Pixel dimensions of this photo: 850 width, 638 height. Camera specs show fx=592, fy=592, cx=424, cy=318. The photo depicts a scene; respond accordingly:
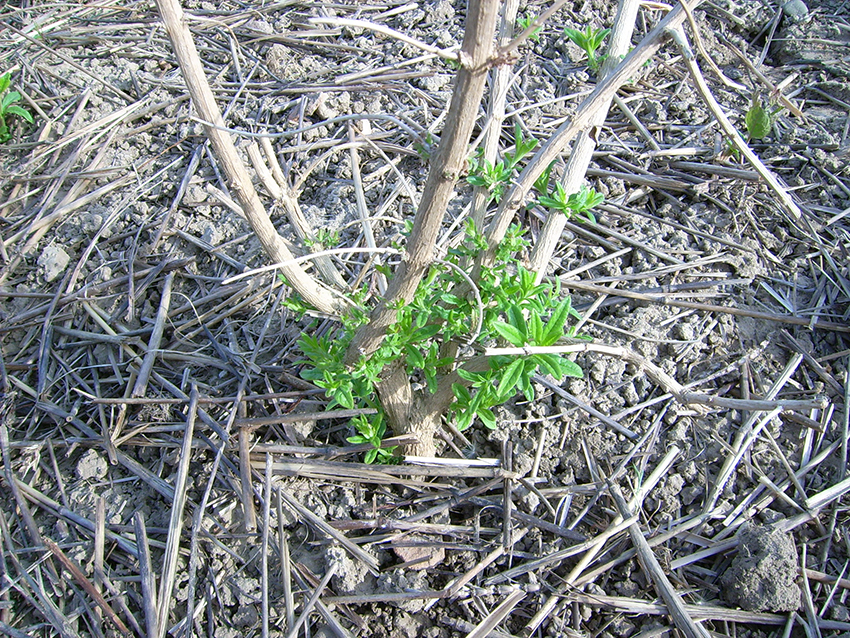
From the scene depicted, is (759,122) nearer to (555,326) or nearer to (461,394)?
(555,326)

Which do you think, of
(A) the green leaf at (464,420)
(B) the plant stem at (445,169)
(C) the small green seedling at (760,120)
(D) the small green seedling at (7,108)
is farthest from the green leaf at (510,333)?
(D) the small green seedling at (7,108)

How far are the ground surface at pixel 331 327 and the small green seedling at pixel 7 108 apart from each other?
0.08 m

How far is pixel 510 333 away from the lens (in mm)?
1680

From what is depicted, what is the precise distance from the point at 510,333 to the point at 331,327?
41.9 inches

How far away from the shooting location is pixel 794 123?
303 centimetres

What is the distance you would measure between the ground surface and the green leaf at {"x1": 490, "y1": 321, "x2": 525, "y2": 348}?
0.45 m

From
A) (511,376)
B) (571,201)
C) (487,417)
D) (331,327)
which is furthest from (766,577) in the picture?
(331,327)

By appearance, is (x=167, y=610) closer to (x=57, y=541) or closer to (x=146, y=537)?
(x=146, y=537)

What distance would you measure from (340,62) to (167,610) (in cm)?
282

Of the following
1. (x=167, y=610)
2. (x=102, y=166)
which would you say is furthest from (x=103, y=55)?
(x=167, y=610)

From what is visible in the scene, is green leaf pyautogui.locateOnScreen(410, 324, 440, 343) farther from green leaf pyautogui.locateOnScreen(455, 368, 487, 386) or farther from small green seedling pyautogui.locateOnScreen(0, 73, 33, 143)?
small green seedling pyautogui.locateOnScreen(0, 73, 33, 143)

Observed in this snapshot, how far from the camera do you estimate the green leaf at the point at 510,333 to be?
167 centimetres

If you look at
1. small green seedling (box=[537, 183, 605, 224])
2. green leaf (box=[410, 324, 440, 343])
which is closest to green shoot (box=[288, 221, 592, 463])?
green leaf (box=[410, 324, 440, 343])

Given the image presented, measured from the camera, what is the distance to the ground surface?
204 cm
